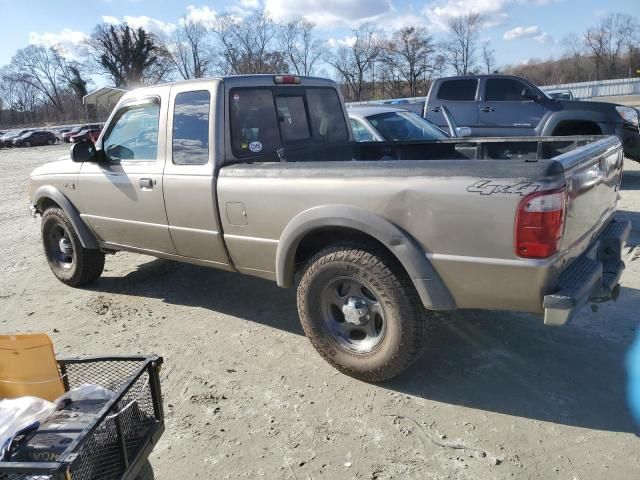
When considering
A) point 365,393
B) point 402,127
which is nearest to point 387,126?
point 402,127

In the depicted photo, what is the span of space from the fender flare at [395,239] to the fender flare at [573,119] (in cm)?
715

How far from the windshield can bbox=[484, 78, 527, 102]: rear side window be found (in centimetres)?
313

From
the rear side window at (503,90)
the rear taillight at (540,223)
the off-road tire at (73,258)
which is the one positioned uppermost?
the rear side window at (503,90)

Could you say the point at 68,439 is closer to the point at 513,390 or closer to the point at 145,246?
the point at 513,390

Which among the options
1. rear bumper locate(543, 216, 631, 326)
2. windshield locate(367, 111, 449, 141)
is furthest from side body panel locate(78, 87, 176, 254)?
windshield locate(367, 111, 449, 141)

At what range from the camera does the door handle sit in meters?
4.33

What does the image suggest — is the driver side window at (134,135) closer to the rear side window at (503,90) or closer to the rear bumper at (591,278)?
the rear bumper at (591,278)

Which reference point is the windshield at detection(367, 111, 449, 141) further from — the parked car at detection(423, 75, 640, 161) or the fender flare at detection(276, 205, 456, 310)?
the fender flare at detection(276, 205, 456, 310)

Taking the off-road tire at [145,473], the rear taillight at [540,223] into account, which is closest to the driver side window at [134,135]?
the off-road tire at [145,473]

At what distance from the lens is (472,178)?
274cm

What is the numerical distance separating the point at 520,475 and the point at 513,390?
0.78 m

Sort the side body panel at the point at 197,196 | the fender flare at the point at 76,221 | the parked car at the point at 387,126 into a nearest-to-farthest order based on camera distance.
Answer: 1. the side body panel at the point at 197,196
2. the fender flare at the point at 76,221
3. the parked car at the point at 387,126

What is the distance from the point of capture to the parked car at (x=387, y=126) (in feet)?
23.0

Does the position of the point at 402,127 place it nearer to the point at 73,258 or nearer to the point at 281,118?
the point at 281,118
